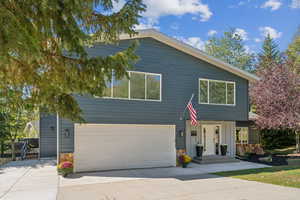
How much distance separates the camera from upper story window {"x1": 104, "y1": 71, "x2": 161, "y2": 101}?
10.9 m

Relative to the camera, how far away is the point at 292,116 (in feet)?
47.9

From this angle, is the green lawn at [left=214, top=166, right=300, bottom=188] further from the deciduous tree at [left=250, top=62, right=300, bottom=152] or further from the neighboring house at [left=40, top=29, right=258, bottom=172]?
the deciduous tree at [left=250, top=62, right=300, bottom=152]

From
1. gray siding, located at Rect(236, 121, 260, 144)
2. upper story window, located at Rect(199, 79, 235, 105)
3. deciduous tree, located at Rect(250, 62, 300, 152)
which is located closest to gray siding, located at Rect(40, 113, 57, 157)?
upper story window, located at Rect(199, 79, 235, 105)

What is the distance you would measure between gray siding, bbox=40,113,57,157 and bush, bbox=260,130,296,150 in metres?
17.3

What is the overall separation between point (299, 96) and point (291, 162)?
460 centimetres

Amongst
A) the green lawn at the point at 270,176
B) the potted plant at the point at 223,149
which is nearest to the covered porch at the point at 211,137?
the potted plant at the point at 223,149

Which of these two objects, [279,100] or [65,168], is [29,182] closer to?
[65,168]

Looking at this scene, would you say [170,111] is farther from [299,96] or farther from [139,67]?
[299,96]

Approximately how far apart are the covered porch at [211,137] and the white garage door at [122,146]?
210cm

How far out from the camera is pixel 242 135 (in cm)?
1808

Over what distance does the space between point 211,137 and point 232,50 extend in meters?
23.6

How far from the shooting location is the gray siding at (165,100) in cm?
1055

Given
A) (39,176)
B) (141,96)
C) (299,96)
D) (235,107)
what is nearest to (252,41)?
(299,96)

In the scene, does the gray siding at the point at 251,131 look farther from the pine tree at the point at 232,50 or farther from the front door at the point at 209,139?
the pine tree at the point at 232,50
